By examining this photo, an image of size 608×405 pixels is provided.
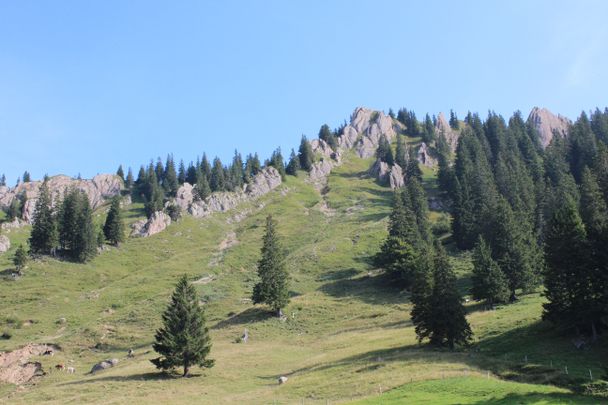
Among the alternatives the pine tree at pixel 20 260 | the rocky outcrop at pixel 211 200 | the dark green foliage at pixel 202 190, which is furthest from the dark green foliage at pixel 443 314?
the dark green foliage at pixel 202 190

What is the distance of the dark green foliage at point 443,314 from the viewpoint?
50.5 m

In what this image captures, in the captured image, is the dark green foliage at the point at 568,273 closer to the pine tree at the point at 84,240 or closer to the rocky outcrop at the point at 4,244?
the pine tree at the point at 84,240

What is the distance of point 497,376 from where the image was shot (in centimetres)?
3900

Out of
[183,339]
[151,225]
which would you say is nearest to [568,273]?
[183,339]

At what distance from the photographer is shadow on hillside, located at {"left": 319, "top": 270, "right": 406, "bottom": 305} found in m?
88.3

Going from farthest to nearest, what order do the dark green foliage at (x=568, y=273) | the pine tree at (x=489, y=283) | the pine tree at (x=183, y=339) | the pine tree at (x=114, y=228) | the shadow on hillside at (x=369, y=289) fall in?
the pine tree at (x=114, y=228), the shadow on hillside at (x=369, y=289), the pine tree at (x=489, y=283), the pine tree at (x=183, y=339), the dark green foliage at (x=568, y=273)

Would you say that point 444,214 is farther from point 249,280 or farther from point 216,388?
point 216,388

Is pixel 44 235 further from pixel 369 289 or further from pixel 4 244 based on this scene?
pixel 369 289

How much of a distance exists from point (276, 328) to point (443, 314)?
109 feet

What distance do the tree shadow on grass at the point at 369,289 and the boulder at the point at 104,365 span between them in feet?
143

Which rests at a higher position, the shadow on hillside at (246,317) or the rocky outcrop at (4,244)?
the rocky outcrop at (4,244)

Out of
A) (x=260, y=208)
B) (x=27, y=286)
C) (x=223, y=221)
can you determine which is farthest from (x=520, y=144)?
(x=27, y=286)

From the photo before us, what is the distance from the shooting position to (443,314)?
167 feet

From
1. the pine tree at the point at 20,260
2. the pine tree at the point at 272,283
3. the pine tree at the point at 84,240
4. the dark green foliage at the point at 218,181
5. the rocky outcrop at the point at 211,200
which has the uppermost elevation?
the dark green foliage at the point at 218,181
